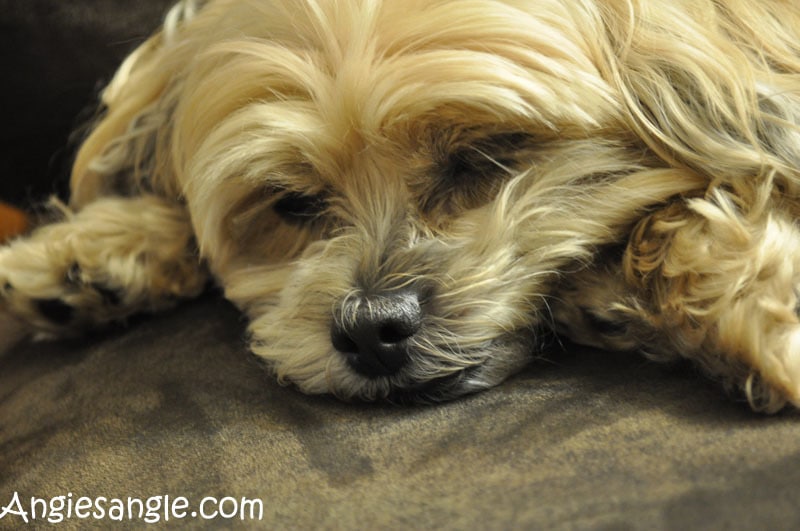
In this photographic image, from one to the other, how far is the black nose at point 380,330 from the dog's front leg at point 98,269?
1.72 feet

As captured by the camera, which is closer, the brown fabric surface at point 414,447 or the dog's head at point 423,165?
the brown fabric surface at point 414,447

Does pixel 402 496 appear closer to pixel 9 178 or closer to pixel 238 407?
pixel 238 407

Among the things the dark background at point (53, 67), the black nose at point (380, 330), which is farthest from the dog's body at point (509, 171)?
the dark background at point (53, 67)

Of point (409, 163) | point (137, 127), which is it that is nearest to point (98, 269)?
point (137, 127)

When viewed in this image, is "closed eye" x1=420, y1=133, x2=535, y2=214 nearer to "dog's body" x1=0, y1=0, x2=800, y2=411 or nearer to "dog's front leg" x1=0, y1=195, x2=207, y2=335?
"dog's body" x1=0, y1=0, x2=800, y2=411

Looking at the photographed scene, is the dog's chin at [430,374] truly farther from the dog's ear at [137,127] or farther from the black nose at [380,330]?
the dog's ear at [137,127]

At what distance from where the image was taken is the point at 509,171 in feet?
4.22

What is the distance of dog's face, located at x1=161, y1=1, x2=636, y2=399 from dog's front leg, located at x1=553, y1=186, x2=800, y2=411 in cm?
8

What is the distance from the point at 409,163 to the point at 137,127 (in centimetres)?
71

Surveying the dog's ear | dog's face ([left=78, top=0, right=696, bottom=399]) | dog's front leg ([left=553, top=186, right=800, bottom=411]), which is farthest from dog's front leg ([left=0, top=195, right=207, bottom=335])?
dog's front leg ([left=553, top=186, right=800, bottom=411])

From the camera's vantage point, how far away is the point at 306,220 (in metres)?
1.49

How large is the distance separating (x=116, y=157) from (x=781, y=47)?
1213 mm

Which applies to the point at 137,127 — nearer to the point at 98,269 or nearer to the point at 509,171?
the point at 98,269

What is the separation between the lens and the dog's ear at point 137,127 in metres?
1.70
